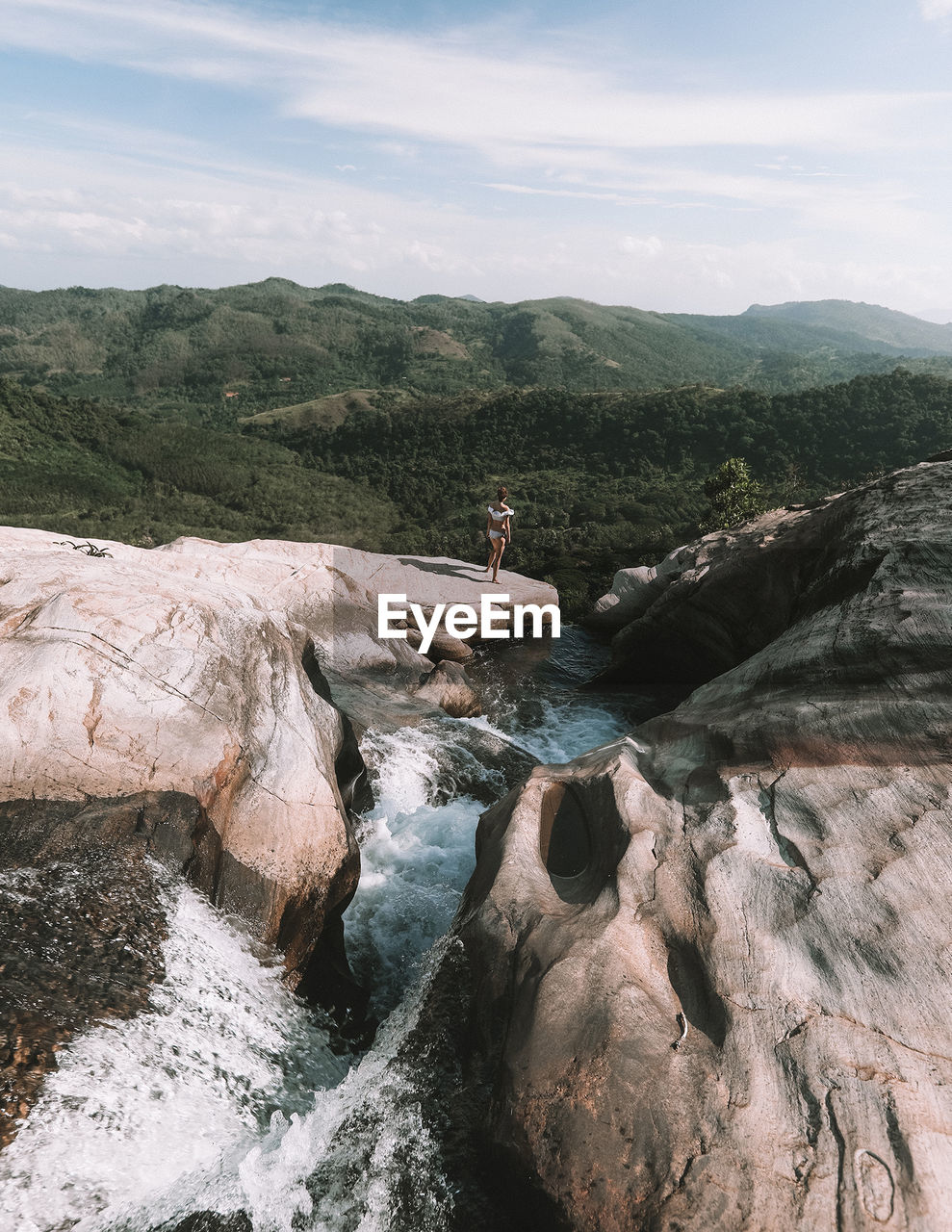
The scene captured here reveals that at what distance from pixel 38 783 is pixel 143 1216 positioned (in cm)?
411

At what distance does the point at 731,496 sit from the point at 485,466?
133 ft

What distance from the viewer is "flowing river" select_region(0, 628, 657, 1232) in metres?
4.23

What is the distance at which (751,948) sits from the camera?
5.31 m

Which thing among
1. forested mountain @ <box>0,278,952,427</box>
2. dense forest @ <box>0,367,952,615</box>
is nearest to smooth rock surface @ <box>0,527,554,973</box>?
dense forest @ <box>0,367,952,615</box>

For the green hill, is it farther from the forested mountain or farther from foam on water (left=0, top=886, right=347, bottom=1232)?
the forested mountain

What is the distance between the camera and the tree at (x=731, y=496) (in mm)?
25234

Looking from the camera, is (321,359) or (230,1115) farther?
(321,359)

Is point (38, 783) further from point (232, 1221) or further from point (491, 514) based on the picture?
point (491, 514)

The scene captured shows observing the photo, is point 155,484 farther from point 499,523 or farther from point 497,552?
point 499,523

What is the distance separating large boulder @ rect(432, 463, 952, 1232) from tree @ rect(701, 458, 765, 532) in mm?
16416

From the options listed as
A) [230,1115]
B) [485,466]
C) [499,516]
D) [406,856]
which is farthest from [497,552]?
[485,466]

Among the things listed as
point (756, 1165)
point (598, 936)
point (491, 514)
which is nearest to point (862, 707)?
point (598, 936)

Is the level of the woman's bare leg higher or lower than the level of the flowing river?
higher

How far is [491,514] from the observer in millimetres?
17438
